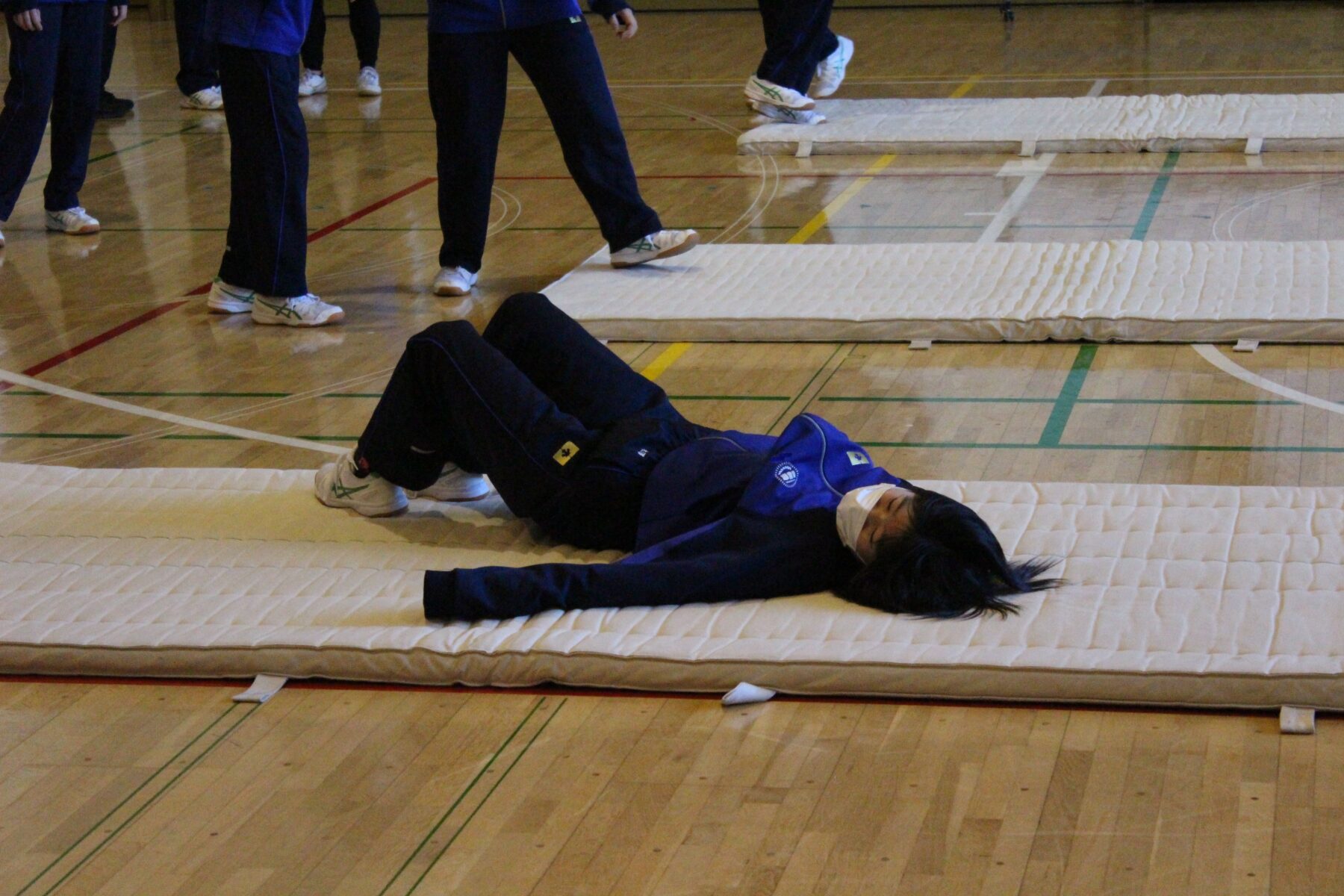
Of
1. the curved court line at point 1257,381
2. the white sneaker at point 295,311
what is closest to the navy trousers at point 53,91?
the white sneaker at point 295,311

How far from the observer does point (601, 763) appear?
2.21m

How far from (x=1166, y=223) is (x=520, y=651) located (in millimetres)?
3172

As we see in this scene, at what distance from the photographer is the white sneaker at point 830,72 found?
7266 millimetres

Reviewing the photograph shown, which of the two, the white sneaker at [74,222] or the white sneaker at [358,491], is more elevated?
the white sneaker at [358,491]

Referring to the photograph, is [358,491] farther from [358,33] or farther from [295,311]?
[358,33]

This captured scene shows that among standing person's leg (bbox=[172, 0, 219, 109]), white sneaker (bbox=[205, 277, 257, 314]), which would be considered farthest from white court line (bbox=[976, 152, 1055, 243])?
standing person's leg (bbox=[172, 0, 219, 109])

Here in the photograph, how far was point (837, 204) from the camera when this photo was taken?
5449 millimetres

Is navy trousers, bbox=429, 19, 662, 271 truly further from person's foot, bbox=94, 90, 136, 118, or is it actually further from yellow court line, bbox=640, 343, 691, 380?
person's foot, bbox=94, 90, 136, 118

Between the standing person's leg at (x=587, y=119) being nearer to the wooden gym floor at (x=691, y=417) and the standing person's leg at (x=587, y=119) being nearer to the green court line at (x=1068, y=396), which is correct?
the wooden gym floor at (x=691, y=417)

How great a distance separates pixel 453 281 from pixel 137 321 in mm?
879

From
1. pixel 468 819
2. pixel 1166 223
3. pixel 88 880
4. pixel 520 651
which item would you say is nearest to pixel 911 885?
pixel 468 819

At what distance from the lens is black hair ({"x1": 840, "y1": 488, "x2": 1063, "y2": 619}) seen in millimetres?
2375

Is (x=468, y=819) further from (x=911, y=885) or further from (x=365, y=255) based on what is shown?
(x=365, y=255)

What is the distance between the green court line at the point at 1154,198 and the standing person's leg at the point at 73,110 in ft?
10.8
